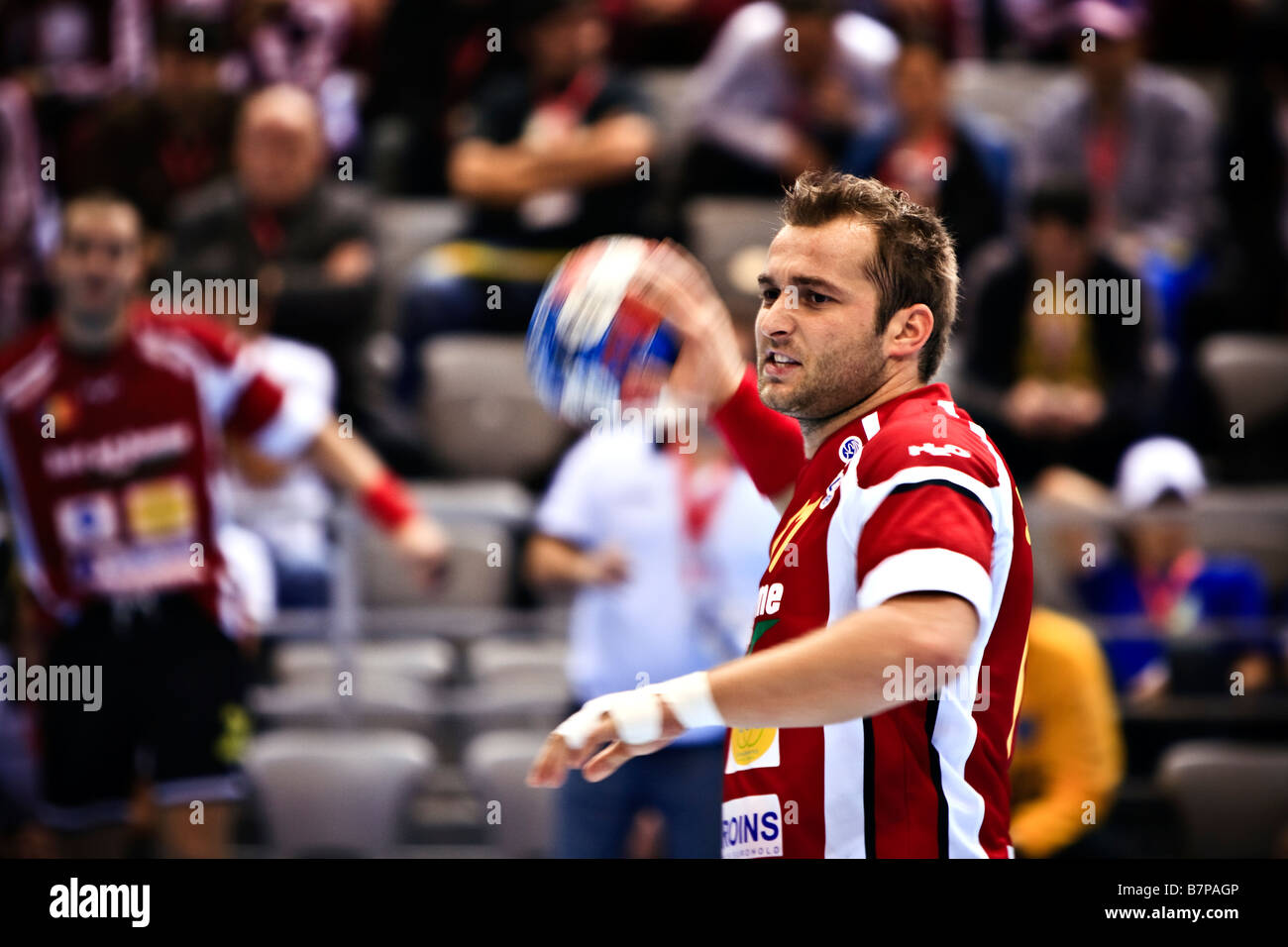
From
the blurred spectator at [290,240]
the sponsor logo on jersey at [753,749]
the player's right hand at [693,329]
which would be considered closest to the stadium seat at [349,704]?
the blurred spectator at [290,240]

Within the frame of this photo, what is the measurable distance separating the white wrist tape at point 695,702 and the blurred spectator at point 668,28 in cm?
697

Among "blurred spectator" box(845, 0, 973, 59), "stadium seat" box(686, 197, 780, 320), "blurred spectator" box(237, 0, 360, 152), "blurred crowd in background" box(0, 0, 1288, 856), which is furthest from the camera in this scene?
"blurred spectator" box(845, 0, 973, 59)

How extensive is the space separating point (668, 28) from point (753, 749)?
704cm

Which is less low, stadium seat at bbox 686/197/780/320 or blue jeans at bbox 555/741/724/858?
stadium seat at bbox 686/197/780/320

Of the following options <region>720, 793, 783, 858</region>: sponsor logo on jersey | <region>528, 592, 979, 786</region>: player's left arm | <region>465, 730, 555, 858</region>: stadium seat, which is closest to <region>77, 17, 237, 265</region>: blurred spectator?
<region>465, 730, 555, 858</region>: stadium seat

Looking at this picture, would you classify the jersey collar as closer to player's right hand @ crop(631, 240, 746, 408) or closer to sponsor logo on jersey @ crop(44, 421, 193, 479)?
player's right hand @ crop(631, 240, 746, 408)

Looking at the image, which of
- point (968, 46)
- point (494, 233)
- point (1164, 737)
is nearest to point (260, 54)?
point (494, 233)

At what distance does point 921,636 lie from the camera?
2.22m

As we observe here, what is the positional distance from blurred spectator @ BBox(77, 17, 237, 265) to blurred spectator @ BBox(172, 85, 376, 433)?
462mm

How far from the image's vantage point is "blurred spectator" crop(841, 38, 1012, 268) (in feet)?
24.4

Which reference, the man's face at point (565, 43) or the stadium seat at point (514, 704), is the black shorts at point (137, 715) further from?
the man's face at point (565, 43)

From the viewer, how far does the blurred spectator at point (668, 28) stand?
8859 mm

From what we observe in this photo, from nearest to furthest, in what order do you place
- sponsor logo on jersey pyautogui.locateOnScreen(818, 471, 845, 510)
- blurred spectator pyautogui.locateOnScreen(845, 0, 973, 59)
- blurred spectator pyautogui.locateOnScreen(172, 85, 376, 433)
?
sponsor logo on jersey pyautogui.locateOnScreen(818, 471, 845, 510) < blurred spectator pyautogui.locateOnScreen(172, 85, 376, 433) < blurred spectator pyautogui.locateOnScreen(845, 0, 973, 59)
